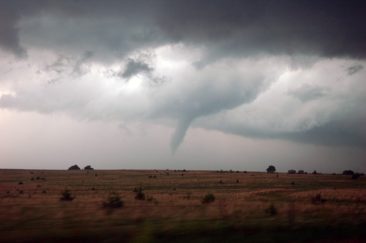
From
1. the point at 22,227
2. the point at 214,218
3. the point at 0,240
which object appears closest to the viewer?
the point at 0,240

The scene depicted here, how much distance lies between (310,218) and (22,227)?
15.9 meters

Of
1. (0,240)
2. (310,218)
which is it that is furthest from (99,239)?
(310,218)

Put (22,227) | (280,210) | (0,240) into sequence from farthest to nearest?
1. (280,210)
2. (22,227)
3. (0,240)

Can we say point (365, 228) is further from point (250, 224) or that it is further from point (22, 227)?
point (22, 227)

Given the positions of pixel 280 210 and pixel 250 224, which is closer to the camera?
pixel 250 224

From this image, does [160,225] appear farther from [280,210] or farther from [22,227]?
[280,210]

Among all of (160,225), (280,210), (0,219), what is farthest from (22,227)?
(280,210)

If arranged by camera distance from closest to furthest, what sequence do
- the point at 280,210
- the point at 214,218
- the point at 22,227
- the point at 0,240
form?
the point at 0,240
the point at 22,227
the point at 214,218
the point at 280,210

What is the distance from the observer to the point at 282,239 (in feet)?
68.3

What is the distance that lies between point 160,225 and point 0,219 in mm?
8804

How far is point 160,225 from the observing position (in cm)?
2241

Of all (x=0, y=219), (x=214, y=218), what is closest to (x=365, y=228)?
(x=214, y=218)

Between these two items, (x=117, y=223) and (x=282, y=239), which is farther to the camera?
(x=117, y=223)

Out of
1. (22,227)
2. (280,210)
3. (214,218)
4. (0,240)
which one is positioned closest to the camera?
(0,240)
